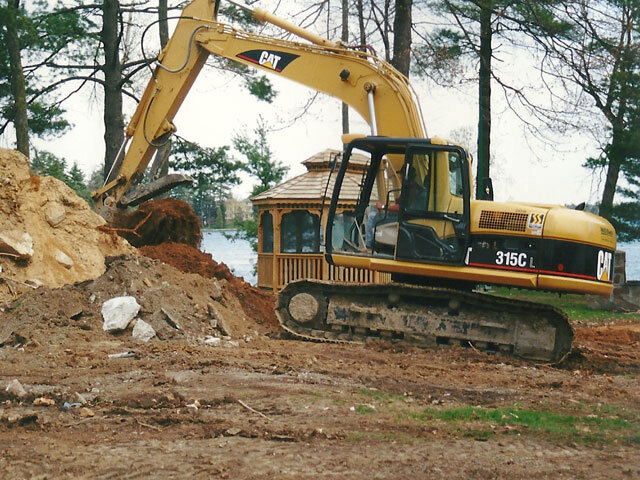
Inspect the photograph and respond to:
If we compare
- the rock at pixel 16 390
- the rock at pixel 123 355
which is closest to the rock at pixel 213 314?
the rock at pixel 123 355

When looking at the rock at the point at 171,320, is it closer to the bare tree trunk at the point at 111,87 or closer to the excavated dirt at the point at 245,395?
the excavated dirt at the point at 245,395

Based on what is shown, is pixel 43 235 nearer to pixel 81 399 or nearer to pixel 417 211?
pixel 417 211

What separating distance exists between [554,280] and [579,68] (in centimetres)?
759

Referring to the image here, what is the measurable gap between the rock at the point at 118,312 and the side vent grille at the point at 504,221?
439 centimetres

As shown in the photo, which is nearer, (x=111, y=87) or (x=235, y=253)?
(x=111, y=87)

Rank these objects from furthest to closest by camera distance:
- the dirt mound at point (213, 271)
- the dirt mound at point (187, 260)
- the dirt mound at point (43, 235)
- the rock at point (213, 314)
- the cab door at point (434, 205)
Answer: the dirt mound at point (187, 260), the dirt mound at point (213, 271), the dirt mound at point (43, 235), the rock at point (213, 314), the cab door at point (434, 205)

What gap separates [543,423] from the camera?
6602 mm

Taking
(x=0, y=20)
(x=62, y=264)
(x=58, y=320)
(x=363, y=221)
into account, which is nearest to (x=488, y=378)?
(x=363, y=221)

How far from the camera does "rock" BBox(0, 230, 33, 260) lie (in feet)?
37.7

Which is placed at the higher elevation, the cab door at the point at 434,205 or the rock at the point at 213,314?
the cab door at the point at 434,205

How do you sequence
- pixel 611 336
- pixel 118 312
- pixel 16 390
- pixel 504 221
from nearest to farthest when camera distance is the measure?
1. pixel 16 390
2. pixel 504 221
3. pixel 118 312
4. pixel 611 336

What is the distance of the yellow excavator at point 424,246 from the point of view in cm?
980

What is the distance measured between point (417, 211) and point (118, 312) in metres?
3.86

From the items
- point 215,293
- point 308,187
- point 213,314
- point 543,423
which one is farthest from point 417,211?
point 308,187
